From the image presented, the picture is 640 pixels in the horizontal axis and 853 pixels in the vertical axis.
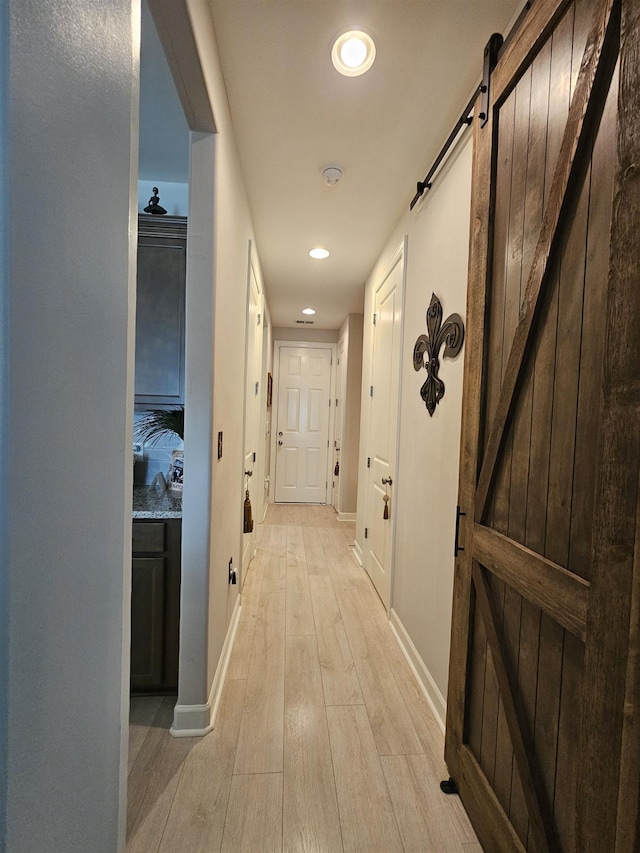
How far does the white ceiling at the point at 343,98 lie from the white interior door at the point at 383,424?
0.52 metres

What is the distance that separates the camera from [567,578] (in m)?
0.83

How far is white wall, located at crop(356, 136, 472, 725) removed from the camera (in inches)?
64.4

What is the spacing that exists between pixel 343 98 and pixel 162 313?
1.21 meters

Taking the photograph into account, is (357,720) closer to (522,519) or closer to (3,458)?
(522,519)

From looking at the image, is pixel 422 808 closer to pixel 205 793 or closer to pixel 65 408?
pixel 205 793

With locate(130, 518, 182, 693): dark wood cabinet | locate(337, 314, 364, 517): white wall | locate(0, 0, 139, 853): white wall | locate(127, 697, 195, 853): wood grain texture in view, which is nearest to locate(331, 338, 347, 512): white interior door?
locate(337, 314, 364, 517): white wall

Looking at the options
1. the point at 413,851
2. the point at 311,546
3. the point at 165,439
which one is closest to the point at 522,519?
the point at 413,851

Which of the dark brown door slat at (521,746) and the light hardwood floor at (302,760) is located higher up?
the dark brown door slat at (521,746)

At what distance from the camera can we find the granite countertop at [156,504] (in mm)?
1622

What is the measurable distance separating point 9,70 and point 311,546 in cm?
378

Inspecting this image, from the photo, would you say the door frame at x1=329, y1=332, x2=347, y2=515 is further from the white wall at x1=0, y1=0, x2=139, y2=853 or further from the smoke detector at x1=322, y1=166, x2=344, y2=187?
the white wall at x1=0, y1=0, x2=139, y2=853

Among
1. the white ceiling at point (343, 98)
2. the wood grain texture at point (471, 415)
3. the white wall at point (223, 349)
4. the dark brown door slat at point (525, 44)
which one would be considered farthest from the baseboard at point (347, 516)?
the dark brown door slat at point (525, 44)

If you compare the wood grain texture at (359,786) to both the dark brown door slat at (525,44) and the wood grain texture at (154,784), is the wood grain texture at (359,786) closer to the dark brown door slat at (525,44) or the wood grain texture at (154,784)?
the wood grain texture at (154,784)

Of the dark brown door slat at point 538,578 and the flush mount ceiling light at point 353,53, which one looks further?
the flush mount ceiling light at point 353,53
